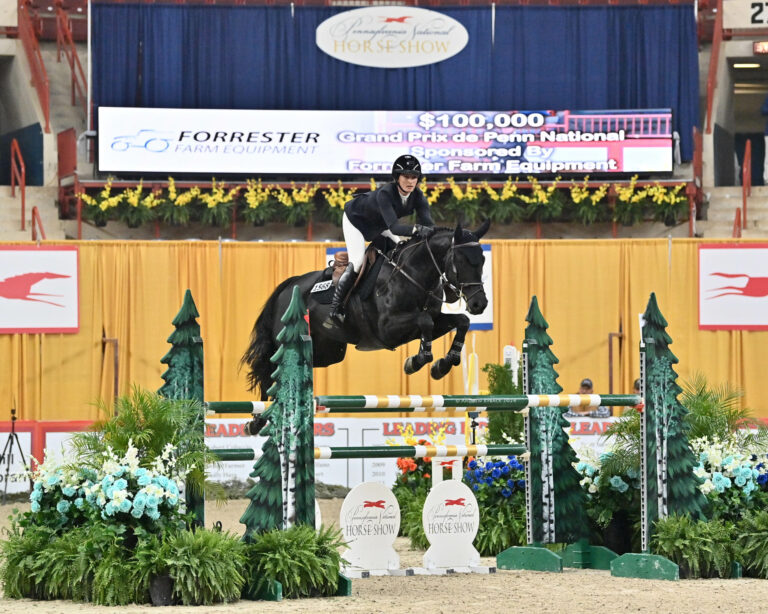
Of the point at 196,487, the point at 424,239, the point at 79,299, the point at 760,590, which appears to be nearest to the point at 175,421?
the point at 196,487

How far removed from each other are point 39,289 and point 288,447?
8.49m

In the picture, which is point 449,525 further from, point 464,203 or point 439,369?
point 464,203

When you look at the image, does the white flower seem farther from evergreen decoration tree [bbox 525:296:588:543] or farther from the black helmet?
the black helmet

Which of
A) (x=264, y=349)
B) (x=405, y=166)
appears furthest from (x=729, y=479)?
(x=264, y=349)

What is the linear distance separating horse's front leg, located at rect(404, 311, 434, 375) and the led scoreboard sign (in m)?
10.2

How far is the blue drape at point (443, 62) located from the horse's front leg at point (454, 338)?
11.2m

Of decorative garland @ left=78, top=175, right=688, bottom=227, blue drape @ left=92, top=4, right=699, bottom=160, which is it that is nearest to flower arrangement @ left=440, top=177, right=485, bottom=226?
decorative garland @ left=78, top=175, right=688, bottom=227

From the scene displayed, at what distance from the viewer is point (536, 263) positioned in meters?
15.5

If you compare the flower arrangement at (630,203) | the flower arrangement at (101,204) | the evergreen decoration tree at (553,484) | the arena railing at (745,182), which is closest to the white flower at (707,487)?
the evergreen decoration tree at (553,484)

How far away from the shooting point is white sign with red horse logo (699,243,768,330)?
1514 cm

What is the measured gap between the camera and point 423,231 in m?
8.29

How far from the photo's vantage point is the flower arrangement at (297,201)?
17.7 metres

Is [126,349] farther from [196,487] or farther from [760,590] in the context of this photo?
[760,590]

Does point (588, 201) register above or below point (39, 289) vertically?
above
